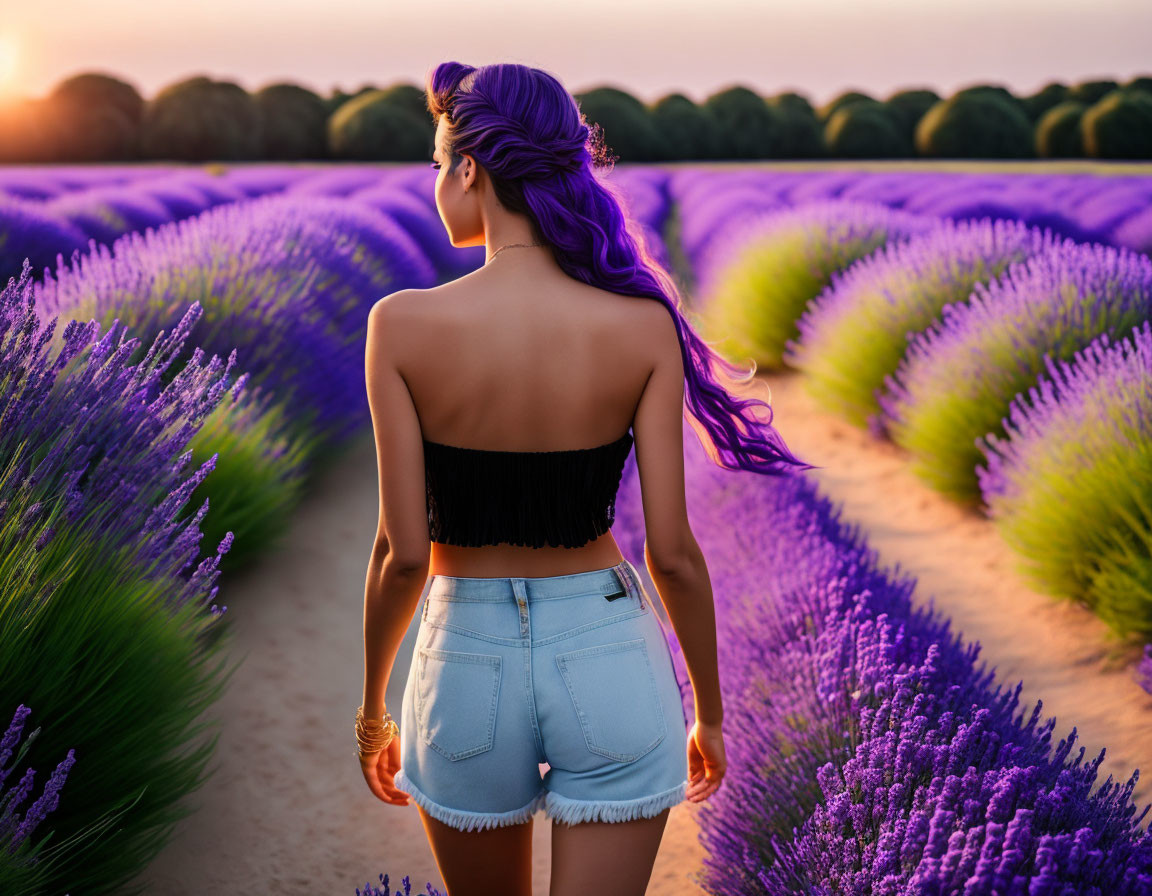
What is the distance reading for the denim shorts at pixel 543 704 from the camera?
4.16 ft

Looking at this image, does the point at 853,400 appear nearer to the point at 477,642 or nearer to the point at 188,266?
the point at 188,266

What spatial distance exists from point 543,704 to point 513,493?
0.29 meters

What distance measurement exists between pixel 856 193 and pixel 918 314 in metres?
8.94

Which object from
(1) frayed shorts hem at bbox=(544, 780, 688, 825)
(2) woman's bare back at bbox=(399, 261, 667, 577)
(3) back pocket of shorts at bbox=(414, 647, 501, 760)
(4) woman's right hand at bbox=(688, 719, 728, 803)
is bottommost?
(4) woman's right hand at bbox=(688, 719, 728, 803)

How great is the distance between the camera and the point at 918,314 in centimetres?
517

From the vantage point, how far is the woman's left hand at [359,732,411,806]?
4.96ft

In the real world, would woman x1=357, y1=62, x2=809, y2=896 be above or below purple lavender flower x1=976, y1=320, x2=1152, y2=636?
above

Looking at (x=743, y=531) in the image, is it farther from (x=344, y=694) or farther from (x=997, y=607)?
(x=344, y=694)

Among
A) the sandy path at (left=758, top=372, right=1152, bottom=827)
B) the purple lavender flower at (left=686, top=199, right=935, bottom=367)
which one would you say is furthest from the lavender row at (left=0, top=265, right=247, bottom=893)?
the purple lavender flower at (left=686, top=199, right=935, bottom=367)

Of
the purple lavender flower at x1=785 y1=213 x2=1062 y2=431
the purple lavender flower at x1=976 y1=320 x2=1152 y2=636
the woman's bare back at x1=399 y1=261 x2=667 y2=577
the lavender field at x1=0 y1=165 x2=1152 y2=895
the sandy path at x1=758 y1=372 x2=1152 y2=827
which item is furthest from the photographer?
the purple lavender flower at x1=785 y1=213 x2=1062 y2=431

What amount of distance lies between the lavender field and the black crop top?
1.31 ft

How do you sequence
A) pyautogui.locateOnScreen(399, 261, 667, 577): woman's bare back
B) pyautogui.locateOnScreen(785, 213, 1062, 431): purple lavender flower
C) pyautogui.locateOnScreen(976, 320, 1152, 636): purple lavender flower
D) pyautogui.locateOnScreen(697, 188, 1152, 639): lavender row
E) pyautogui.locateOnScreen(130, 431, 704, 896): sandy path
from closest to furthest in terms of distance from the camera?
pyautogui.locateOnScreen(399, 261, 667, 577): woman's bare back
pyautogui.locateOnScreen(130, 431, 704, 896): sandy path
pyautogui.locateOnScreen(976, 320, 1152, 636): purple lavender flower
pyautogui.locateOnScreen(697, 188, 1152, 639): lavender row
pyautogui.locateOnScreen(785, 213, 1062, 431): purple lavender flower

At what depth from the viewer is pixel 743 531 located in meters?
3.08

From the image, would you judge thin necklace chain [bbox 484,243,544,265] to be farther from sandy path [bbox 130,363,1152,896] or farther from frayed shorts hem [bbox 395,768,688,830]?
sandy path [bbox 130,363,1152,896]
